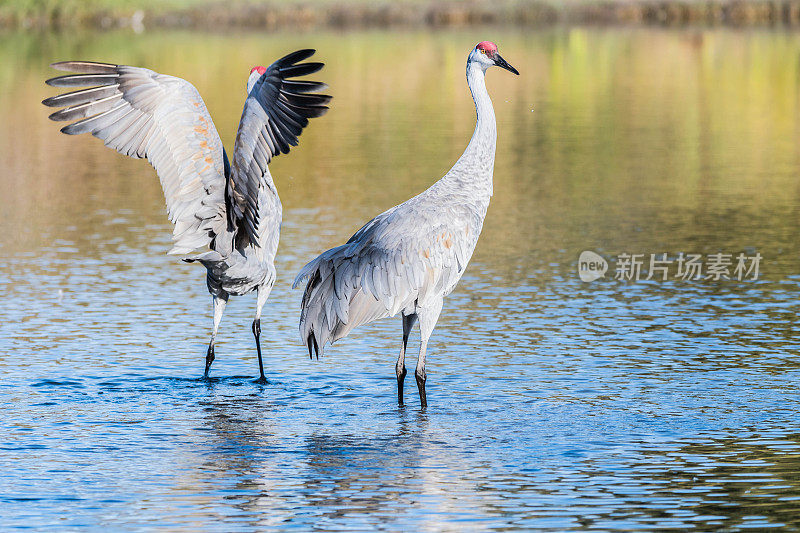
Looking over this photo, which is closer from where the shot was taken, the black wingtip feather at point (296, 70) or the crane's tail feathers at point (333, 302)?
the black wingtip feather at point (296, 70)

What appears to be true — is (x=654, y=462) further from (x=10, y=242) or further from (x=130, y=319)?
(x=10, y=242)

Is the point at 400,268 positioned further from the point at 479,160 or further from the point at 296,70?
the point at 296,70

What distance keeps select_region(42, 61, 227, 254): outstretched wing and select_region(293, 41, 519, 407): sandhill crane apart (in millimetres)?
1090

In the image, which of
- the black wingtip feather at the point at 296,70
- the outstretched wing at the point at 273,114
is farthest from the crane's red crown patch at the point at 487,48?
the black wingtip feather at the point at 296,70

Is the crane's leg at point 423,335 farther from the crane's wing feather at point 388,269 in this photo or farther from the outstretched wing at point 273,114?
the outstretched wing at point 273,114

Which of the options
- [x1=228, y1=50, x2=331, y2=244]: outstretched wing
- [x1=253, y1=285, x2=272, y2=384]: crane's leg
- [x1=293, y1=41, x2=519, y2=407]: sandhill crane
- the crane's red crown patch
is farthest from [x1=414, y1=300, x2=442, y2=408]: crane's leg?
the crane's red crown patch

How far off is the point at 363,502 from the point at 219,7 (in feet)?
171

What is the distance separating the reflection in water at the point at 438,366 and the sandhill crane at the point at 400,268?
60cm

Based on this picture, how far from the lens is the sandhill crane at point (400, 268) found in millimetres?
9570

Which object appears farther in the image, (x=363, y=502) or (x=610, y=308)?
(x=610, y=308)

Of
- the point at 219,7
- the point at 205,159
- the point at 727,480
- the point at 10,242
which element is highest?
the point at 219,7

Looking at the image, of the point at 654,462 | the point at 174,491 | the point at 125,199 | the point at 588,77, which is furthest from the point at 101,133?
the point at 588,77

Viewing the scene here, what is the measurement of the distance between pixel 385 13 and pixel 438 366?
153 ft

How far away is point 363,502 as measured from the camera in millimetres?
7664
